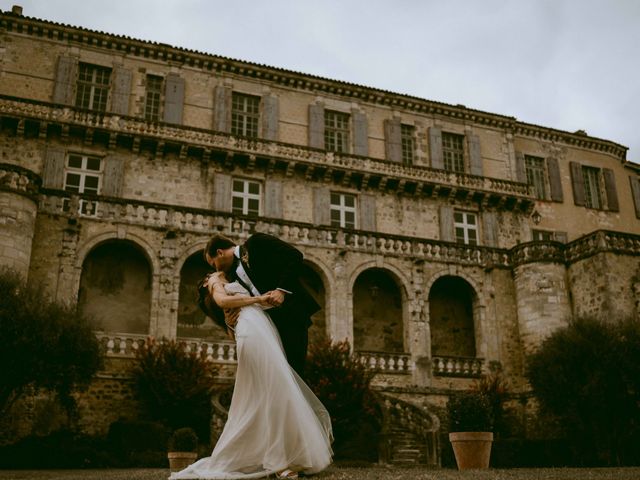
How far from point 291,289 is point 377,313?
18839 millimetres

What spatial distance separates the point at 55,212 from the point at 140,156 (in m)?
4.82

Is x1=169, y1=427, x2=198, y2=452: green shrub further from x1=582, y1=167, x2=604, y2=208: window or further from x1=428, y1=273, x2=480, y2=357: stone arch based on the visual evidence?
x1=582, y1=167, x2=604, y2=208: window

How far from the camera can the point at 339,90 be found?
2770 cm

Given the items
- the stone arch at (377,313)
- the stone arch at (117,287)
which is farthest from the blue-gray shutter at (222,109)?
the stone arch at (377,313)

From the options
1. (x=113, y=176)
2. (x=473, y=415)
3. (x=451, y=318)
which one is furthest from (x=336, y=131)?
(x=473, y=415)

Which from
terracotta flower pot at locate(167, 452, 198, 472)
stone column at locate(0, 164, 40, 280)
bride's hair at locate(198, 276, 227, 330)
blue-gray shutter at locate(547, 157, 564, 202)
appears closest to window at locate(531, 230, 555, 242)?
blue-gray shutter at locate(547, 157, 564, 202)

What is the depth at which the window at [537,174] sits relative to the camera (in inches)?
1188

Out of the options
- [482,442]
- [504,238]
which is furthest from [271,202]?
[482,442]

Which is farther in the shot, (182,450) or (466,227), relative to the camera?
(466,227)

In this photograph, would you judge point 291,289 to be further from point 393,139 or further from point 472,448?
point 393,139

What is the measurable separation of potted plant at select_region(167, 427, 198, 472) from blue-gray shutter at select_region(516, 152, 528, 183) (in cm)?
2254

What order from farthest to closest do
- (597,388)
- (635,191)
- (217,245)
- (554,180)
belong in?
1. (635,191)
2. (554,180)
3. (597,388)
4. (217,245)

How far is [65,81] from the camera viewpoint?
23719mm

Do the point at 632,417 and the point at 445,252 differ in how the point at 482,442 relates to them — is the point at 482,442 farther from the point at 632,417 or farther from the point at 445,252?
the point at 445,252
